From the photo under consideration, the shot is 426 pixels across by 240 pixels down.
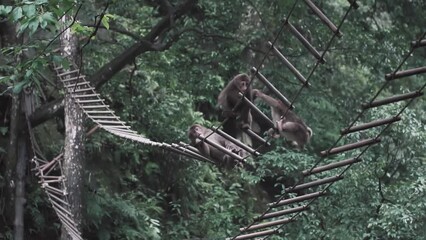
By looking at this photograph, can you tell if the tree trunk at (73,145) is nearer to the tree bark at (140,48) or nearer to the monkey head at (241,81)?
the tree bark at (140,48)

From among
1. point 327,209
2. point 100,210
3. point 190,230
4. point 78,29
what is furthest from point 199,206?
point 78,29

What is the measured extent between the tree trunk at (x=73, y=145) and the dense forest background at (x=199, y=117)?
0.41 ft

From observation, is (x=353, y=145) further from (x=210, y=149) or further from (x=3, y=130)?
(x=3, y=130)

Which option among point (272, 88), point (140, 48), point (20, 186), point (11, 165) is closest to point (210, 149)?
point (140, 48)

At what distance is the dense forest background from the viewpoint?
582 centimetres

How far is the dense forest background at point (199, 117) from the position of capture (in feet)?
19.1

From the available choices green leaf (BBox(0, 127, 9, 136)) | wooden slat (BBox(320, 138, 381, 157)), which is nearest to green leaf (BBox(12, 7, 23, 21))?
wooden slat (BBox(320, 138, 381, 157))

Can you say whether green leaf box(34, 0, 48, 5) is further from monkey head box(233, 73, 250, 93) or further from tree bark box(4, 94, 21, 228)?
tree bark box(4, 94, 21, 228)

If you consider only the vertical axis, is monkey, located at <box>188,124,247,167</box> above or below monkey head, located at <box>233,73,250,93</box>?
below

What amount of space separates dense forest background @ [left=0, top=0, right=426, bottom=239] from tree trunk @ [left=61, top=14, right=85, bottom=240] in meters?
0.13

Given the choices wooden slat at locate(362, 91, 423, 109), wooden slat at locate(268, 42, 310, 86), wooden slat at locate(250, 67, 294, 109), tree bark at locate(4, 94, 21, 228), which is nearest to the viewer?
wooden slat at locate(362, 91, 423, 109)

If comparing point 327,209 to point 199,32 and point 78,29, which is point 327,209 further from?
point 78,29

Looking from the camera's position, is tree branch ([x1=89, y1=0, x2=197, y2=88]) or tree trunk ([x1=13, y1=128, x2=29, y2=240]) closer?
tree branch ([x1=89, y1=0, x2=197, y2=88])

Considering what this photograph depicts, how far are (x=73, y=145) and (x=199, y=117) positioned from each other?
2.13 m
